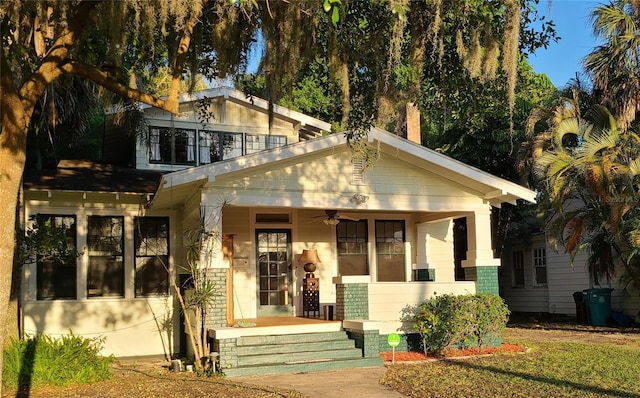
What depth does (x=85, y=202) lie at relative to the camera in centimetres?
1343

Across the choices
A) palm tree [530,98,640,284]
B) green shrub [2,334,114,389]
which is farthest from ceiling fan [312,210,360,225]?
palm tree [530,98,640,284]

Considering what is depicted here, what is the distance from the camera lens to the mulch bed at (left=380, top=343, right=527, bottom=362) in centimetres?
1222

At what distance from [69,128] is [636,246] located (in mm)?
14243

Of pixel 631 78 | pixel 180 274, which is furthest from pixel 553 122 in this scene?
pixel 180 274

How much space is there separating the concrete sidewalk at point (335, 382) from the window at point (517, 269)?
14.4m

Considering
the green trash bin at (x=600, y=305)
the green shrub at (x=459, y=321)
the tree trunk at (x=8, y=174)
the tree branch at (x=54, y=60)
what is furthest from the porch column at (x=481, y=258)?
the tree trunk at (x=8, y=174)

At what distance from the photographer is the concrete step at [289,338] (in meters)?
11.7

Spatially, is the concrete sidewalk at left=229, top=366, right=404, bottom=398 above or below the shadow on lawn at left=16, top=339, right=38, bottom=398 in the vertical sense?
below

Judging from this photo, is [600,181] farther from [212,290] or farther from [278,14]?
[278,14]

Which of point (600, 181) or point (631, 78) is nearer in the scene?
point (600, 181)

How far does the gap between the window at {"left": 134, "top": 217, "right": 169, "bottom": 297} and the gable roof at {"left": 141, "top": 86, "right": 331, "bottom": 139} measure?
3.16m

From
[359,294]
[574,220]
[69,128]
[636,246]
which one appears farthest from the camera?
[69,128]

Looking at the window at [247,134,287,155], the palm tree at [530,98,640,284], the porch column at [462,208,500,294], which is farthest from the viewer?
the window at [247,134,287,155]

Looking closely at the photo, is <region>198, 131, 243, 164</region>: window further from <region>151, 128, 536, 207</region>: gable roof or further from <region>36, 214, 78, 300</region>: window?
<region>36, 214, 78, 300</region>: window
